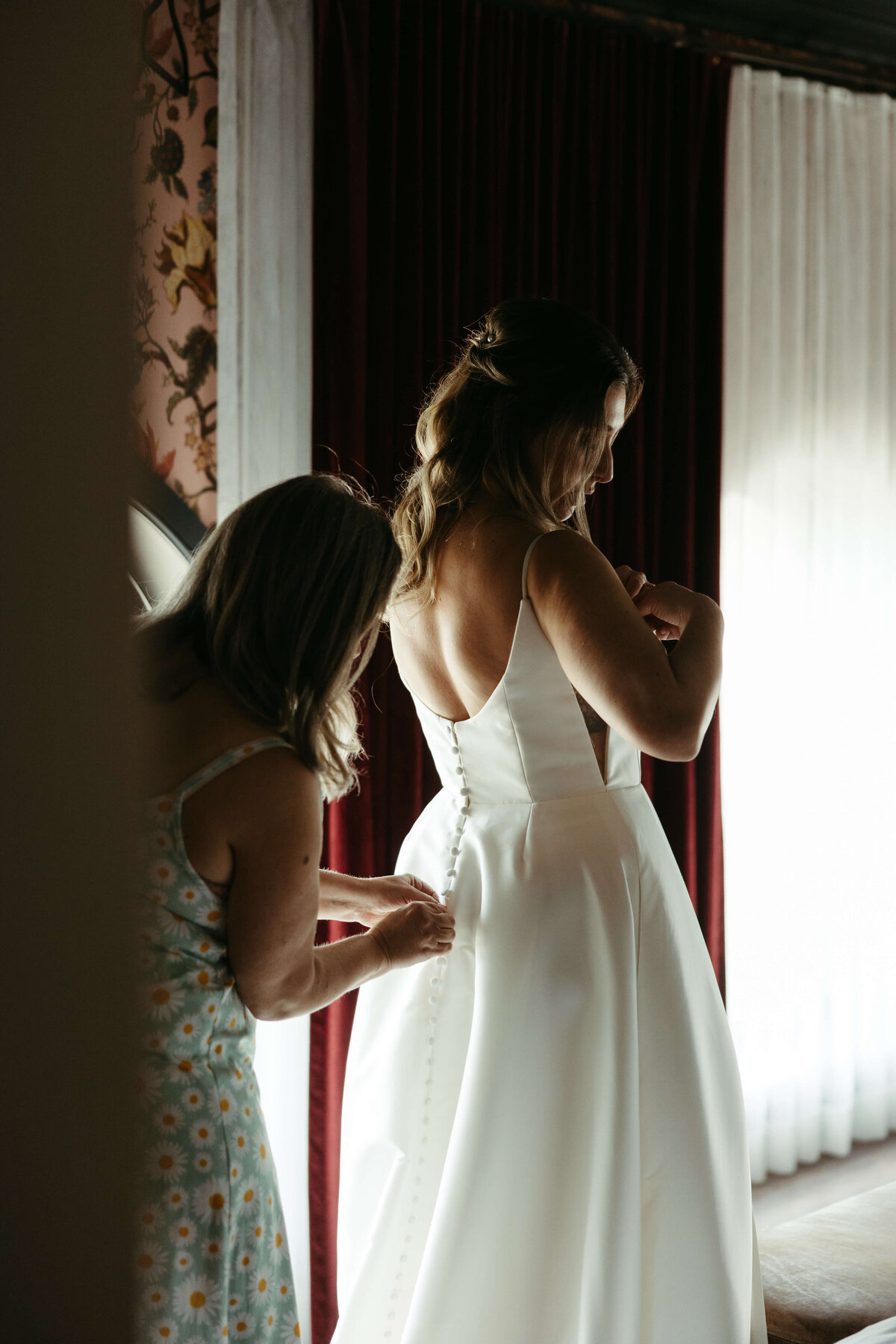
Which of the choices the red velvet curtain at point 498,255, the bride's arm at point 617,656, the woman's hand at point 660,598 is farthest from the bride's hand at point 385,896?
the red velvet curtain at point 498,255

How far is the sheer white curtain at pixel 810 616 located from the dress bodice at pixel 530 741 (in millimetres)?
1822

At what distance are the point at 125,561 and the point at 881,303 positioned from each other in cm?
361

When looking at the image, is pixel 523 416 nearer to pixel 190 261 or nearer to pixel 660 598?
pixel 660 598

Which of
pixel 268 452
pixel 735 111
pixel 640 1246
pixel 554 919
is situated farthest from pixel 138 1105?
pixel 735 111

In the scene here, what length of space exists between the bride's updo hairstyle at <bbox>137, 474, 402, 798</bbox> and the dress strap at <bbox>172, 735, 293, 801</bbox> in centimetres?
2

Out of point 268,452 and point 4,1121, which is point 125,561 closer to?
point 4,1121

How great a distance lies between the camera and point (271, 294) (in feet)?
7.66

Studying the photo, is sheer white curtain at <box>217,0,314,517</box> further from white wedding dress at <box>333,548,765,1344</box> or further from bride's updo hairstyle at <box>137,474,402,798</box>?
bride's updo hairstyle at <box>137,474,402,798</box>

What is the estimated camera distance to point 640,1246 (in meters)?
1.31

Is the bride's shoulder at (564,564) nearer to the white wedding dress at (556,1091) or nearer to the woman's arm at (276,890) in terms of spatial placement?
the white wedding dress at (556,1091)

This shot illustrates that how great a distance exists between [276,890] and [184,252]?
1684 millimetres

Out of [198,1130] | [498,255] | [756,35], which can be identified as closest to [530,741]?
[198,1130]

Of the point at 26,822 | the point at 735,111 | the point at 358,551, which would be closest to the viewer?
the point at 26,822

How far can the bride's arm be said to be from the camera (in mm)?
1210
